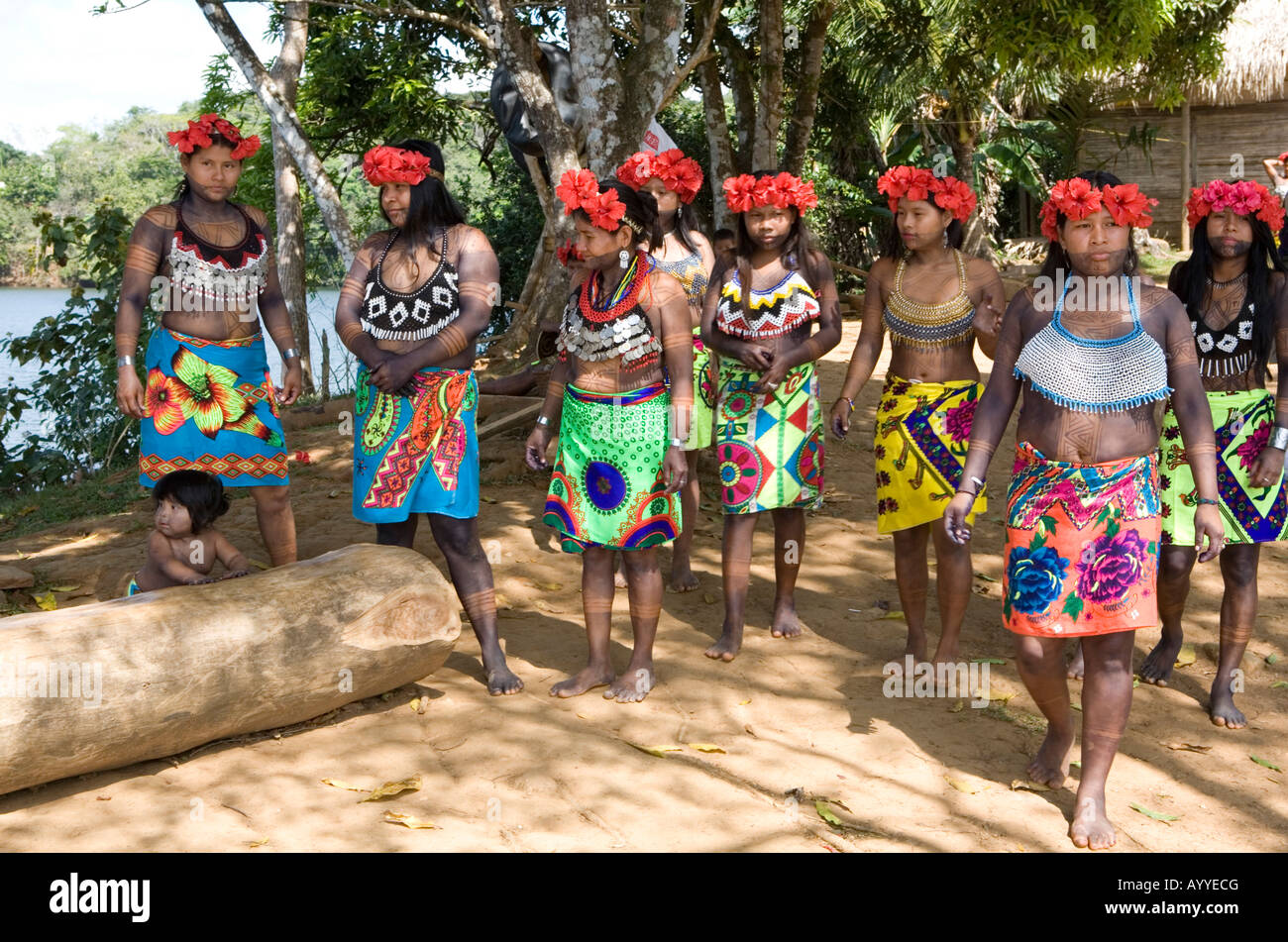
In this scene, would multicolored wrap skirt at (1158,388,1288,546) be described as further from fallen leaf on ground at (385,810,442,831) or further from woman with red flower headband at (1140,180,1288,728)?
fallen leaf on ground at (385,810,442,831)

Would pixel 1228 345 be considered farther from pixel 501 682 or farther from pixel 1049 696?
pixel 501 682

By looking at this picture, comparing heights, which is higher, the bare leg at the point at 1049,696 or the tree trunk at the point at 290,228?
the tree trunk at the point at 290,228

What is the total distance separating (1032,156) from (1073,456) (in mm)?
16008

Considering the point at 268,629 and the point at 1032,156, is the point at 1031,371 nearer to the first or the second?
the point at 268,629

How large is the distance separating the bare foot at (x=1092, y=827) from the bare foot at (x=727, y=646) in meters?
1.65

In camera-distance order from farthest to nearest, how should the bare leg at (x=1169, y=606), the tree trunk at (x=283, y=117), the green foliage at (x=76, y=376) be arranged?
1. the tree trunk at (x=283, y=117)
2. the green foliage at (x=76, y=376)
3. the bare leg at (x=1169, y=606)

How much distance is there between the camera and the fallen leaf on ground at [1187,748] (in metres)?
4.07

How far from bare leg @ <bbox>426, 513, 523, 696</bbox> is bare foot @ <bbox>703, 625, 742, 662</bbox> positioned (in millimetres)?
845

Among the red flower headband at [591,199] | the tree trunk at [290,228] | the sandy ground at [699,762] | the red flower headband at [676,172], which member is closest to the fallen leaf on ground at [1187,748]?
the sandy ground at [699,762]

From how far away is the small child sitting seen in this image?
4.18m

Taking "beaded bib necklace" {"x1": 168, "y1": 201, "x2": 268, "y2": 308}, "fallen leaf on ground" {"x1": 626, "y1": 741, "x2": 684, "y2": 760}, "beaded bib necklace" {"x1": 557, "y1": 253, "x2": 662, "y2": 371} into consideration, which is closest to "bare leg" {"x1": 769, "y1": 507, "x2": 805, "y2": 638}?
"beaded bib necklace" {"x1": 557, "y1": 253, "x2": 662, "y2": 371}

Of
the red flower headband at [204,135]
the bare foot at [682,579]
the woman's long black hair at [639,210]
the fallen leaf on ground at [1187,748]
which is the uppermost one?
the red flower headband at [204,135]

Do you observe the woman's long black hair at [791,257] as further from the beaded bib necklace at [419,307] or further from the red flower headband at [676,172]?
the beaded bib necklace at [419,307]

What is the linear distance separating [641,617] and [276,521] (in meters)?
1.61
